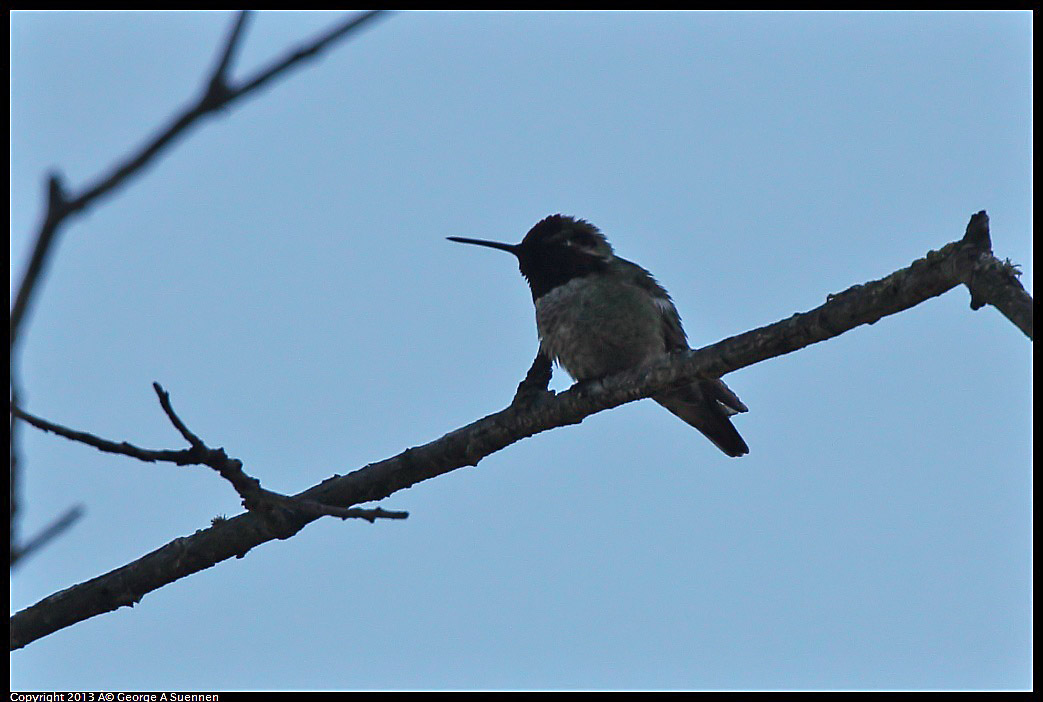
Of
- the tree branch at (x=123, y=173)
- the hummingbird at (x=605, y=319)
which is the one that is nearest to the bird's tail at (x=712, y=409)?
the hummingbird at (x=605, y=319)

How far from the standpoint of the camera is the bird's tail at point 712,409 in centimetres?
718

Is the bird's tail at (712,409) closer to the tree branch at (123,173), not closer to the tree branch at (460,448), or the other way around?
the tree branch at (460,448)

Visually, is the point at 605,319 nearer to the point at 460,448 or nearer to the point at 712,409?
the point at 712,409

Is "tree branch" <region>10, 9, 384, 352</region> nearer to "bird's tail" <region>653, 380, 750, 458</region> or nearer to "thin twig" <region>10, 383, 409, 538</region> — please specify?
"thin twig" <region>10, 383, 409, 538</region>

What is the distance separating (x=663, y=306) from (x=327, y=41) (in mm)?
6306

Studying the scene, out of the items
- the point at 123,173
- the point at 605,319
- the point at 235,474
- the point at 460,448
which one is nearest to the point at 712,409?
the point at 605,319

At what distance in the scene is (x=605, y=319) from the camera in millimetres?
7086

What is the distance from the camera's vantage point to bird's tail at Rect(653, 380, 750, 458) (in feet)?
23.6

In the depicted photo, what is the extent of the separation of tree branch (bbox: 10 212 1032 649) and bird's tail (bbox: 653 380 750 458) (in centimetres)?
196

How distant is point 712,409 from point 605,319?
0.99m

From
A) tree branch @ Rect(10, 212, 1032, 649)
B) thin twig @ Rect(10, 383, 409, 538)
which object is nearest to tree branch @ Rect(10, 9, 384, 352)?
thin twig @ Rect(10, 383, 409, 538)

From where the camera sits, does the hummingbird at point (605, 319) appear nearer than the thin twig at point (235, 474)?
No

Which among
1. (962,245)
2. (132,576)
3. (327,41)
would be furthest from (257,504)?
(327,41)

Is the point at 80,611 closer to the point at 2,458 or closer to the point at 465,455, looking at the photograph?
the point at 465,455
